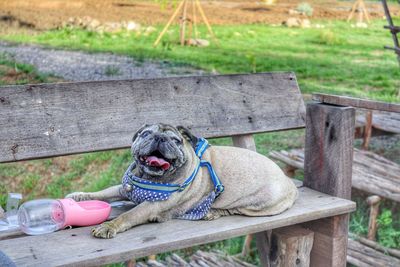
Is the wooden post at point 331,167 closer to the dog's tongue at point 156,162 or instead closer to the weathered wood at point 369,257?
the dog's tongue at point 156,162

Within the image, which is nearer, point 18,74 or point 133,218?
point 133,218

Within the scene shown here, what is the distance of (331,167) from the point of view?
3070mm

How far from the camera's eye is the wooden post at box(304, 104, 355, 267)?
9.89ft

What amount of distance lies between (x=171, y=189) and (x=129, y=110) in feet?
1.98

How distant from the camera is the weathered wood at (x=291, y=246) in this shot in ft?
9.71

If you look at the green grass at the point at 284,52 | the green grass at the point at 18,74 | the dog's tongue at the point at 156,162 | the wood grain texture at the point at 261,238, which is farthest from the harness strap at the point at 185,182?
the green grass at the point at 284,52

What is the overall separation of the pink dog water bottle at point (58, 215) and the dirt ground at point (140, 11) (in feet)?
28.0

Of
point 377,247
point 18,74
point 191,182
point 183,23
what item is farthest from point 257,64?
point 191,182

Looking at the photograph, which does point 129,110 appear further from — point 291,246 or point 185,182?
point 291,246

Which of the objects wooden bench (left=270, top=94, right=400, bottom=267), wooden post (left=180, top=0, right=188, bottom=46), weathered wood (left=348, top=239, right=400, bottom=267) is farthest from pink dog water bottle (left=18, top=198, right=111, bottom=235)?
wooden post (left=180, top=0, right=188, bottom=46)

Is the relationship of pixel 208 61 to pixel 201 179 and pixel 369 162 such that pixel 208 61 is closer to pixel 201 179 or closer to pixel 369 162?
pixel 369 162

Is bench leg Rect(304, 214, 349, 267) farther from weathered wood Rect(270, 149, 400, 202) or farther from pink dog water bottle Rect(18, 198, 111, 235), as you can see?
weathered wood Rect(270, 149, 400, 202)

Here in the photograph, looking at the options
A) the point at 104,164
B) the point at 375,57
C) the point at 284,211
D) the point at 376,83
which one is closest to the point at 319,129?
the point at 284,211

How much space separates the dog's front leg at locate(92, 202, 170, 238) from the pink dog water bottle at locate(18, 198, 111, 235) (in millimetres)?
96
